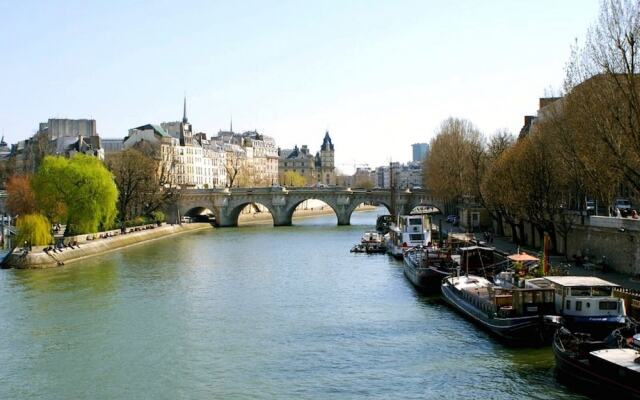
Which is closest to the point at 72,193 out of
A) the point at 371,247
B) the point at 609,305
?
the point at 371,247

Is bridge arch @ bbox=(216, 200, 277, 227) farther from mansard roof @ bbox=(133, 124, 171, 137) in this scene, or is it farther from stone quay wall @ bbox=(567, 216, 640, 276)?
stone quay wall @ bbox=(567, 216, 640, 276)

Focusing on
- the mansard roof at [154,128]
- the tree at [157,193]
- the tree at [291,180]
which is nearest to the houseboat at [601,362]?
the tree at [157,193]

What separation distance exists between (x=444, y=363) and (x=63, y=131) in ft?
390

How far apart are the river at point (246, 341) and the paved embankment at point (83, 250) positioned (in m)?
2.40

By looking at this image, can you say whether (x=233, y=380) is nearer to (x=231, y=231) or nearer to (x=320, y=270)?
(x=320, y=270)

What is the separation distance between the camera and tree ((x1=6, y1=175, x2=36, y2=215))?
74.2 m

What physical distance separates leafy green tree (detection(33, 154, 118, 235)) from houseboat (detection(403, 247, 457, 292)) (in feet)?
99.1

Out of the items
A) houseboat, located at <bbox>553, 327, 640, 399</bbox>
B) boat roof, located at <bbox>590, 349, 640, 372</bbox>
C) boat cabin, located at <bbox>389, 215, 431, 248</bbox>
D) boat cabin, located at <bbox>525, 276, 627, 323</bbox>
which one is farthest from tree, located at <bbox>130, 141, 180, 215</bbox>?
boat roof, located at <bbox>590, 349, 640, 372</bbox>

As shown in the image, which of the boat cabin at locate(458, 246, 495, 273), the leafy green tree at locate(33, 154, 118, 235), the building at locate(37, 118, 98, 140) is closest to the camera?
the boat cabin at locate(458, 246, 495, 273)

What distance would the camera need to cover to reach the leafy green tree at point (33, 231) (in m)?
58.5

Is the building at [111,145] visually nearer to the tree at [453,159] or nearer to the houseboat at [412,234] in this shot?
the tree at [453,159]

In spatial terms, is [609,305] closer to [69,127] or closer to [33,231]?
[33,231]

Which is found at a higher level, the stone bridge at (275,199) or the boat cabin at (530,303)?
the stone bridge at (275,199)

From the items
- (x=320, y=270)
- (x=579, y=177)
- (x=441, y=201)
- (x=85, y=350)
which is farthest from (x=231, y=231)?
(x=85, y=350)
